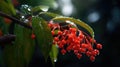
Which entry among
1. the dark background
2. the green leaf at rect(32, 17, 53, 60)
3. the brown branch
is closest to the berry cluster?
the green leaf at rect(32, 17, 53, 60)

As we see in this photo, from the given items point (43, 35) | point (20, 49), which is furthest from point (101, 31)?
point (43, 35)

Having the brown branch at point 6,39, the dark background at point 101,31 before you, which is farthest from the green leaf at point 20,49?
the dark background at point 101,31

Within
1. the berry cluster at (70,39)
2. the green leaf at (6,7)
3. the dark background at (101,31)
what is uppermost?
the dark background at (101,31)

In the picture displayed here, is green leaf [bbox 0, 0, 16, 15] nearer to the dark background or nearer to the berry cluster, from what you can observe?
the berry cluster

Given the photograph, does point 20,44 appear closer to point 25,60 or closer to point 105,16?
point 25,60

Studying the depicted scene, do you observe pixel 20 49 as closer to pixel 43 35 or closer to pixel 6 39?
pixel 6 39

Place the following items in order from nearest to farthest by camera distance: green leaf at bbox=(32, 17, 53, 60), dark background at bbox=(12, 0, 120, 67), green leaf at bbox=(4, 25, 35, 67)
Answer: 1. green leaf at bbox=(32, 17, 53, 60)
2. green leaf at bbox=(4, 25, 35, 67)
3. dark background at bbox=(12, 0, 120, 67)

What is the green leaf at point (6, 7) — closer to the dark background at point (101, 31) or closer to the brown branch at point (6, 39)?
the brown branch at point (6, 39)
